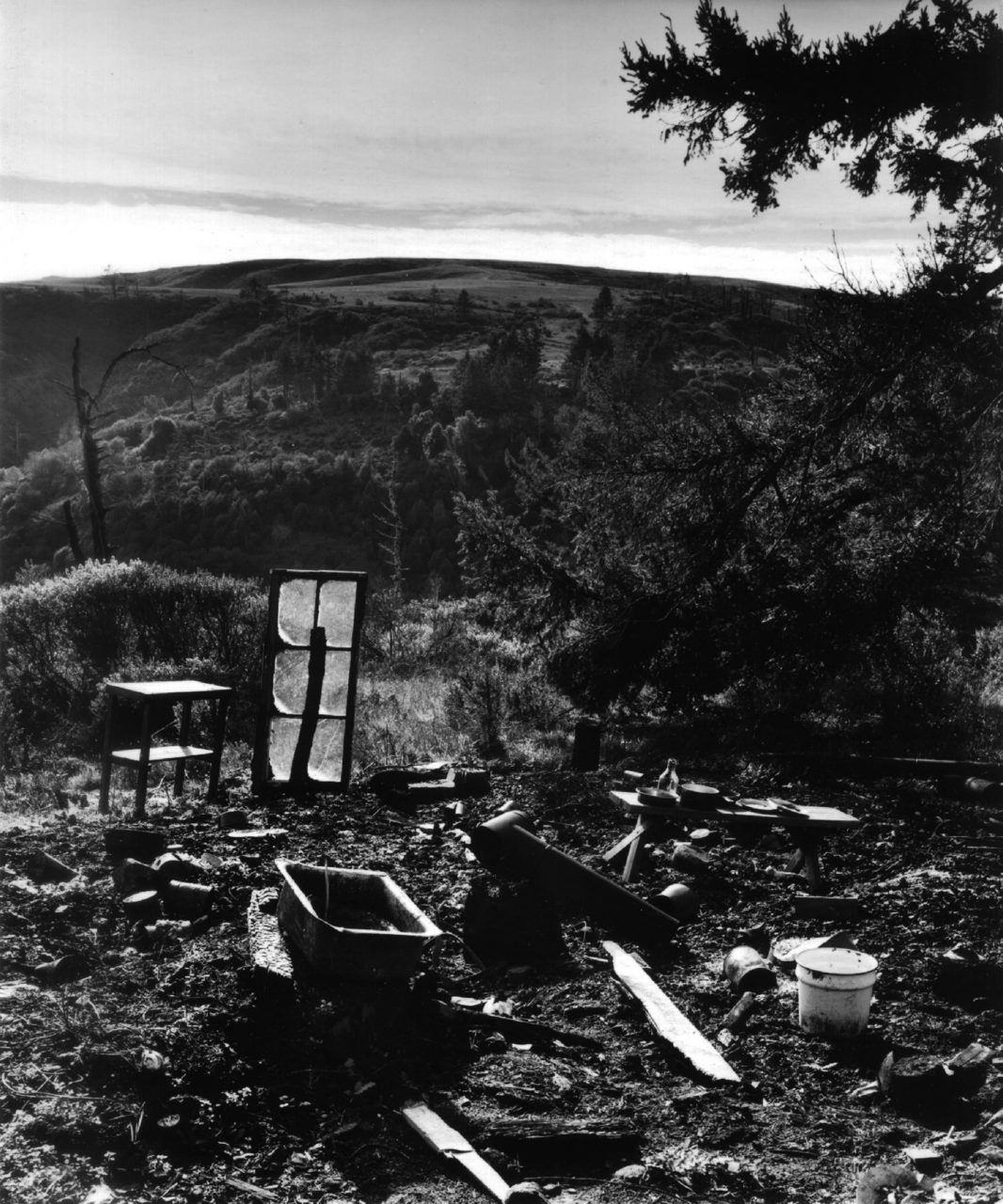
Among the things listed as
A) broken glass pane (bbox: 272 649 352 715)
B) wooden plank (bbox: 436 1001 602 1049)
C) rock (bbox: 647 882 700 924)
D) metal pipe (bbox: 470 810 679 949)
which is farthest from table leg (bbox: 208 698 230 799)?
wooden plank (bbox: 436 1001 602 1049)

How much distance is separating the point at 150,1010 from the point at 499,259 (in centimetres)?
13497

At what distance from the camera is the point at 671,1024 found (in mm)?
5047

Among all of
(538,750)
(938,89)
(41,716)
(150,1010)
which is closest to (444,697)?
(538,750)

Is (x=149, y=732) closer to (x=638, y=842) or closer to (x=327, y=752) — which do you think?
(x=327, y=752)

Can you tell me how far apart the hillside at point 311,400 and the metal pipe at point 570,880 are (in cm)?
1801

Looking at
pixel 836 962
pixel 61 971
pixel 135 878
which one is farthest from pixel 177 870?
pixel 836 962

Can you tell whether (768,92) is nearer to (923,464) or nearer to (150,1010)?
(923,464)

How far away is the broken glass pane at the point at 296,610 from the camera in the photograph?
31.0 feet

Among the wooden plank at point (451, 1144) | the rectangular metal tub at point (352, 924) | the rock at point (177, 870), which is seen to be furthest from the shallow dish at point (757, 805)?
the wooden plank at point (451, 1144)

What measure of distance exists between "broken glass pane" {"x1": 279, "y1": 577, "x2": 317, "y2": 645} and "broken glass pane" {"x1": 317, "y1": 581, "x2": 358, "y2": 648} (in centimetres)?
8

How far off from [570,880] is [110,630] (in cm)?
1191

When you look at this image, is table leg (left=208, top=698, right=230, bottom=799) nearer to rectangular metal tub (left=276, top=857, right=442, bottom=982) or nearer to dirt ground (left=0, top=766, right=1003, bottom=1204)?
dirt ground (left=0, top=766, right=1003, bottom=1204)

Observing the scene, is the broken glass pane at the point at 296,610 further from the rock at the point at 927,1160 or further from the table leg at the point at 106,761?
the rock at the point at 927,1160

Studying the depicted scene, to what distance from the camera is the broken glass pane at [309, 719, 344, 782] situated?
9.59 meters
